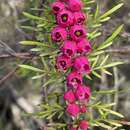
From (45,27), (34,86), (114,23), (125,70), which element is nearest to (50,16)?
(45,27)

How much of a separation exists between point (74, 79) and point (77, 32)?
152 mm

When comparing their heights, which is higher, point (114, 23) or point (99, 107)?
point (114, 23)

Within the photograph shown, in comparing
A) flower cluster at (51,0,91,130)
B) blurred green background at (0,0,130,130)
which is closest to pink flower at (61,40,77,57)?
flower cluster at (51,0,91,130)

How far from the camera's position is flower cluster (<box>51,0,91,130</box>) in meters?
1.38

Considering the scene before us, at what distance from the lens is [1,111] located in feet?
13.4

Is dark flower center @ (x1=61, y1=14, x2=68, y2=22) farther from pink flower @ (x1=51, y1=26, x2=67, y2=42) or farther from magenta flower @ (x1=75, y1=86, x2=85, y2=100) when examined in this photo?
magenta flower @ (x1=75, y1=86, x2=85, y2=100)

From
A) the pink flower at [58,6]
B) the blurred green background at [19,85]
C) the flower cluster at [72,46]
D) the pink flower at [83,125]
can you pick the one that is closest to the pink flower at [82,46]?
the flower cluster at [72,46]

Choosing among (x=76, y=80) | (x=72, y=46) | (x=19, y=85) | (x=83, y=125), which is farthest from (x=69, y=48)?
(x=19, y=85)

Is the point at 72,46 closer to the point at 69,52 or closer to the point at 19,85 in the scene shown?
the point at 69,52

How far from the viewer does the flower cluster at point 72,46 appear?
54.5 inches

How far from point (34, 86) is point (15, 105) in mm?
236

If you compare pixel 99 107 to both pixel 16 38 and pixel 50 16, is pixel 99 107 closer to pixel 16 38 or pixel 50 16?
pixel 50 16

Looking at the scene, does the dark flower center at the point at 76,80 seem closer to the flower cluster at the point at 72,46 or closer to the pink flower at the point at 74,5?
the flower cluster at the point at 72,46

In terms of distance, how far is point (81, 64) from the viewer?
55.3 inches
